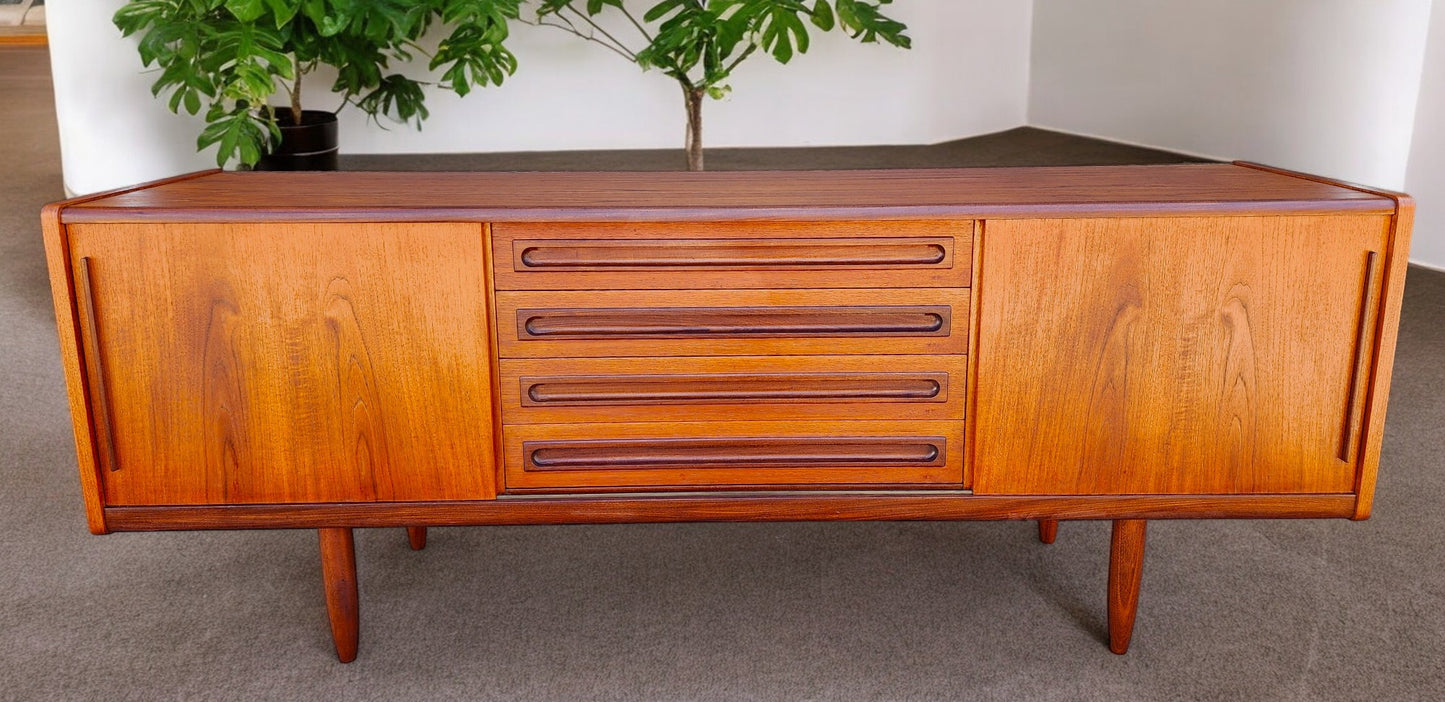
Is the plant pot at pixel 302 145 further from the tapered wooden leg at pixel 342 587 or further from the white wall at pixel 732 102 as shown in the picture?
the tapered wooden leg at pixel 342 587

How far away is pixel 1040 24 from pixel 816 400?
5.31 metres

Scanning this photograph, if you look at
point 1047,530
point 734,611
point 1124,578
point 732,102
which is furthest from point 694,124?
point 1124,578

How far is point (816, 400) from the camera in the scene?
1748 mm

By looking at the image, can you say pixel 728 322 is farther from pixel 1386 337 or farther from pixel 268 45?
pixel 268 45

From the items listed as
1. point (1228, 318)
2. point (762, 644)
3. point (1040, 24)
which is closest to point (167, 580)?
point (762, 644)

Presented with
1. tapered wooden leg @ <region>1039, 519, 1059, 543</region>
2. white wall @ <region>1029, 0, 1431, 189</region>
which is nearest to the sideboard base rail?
tapered wooden leg @ <region>1039, 519, 1059, 543</region>

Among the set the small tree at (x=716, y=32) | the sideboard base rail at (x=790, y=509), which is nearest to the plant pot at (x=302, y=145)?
the small tree at (x=716, y=32)

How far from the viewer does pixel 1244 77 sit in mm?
5301

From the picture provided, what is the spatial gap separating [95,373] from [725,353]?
2.86 feet

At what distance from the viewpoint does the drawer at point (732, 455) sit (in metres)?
1.75

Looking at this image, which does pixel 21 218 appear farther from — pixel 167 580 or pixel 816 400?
pixel 816 400

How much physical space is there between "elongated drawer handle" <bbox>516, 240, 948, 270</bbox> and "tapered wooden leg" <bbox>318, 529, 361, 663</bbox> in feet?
1.77

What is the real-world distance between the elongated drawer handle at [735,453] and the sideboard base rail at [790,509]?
47 millimetres

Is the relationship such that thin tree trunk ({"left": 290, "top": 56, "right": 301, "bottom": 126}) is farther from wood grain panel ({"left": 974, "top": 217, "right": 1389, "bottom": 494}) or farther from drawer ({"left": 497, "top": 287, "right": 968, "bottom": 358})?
wood grain panel ({"left": 974, "top": 217, "right": 1389, "bottom": 494})
